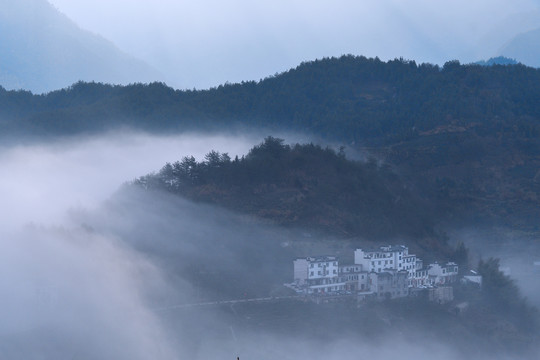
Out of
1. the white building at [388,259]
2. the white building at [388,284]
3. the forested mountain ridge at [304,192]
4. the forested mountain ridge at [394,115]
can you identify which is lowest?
the white building at [388,284]

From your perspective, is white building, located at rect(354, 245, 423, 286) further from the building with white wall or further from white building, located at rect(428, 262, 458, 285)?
the building with white wall

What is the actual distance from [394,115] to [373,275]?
11.9 metres

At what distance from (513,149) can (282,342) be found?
12392mm

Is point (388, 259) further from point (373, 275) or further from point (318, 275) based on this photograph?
point (318, 275)

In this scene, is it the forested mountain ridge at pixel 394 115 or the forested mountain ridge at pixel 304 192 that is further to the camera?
the forested mountain ridge at pixel 394 115

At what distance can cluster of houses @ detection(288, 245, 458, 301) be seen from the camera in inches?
546

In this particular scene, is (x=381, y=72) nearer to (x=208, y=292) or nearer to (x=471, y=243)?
(x=471, y=243)

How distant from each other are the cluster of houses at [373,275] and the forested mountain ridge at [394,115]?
4.55 m

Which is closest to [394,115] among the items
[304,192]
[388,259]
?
[304,192]

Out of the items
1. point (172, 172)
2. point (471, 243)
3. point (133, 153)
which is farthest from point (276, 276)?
point (133, 153)

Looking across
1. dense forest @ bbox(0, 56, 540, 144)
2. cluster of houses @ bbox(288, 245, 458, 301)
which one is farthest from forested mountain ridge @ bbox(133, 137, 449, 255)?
dense forest @ bbox(0, 56, 540, 144)

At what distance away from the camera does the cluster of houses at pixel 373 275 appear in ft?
45.5

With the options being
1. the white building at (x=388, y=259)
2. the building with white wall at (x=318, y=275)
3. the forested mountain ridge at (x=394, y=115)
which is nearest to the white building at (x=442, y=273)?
the white building at (x=388, y=259)

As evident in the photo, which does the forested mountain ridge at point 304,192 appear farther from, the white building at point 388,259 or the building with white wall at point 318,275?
the building with white wall at point 318,275
